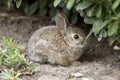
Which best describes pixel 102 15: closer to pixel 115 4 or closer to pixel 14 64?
pixel 115 4

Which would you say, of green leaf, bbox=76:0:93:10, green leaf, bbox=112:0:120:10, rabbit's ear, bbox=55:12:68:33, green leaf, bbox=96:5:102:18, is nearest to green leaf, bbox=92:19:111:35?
green leaf, bbox=96:5:102:18

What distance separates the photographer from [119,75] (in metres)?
5.48

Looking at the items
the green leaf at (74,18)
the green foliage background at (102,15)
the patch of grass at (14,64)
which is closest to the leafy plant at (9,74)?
the patch of grass at (14,64)

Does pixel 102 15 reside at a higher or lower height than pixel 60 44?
higher

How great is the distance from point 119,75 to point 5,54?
5.53ft

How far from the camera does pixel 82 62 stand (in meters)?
6.01

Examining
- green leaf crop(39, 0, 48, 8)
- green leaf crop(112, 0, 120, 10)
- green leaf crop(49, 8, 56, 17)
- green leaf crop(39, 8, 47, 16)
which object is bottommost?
green leaf crop(112, 0, 120, 10)

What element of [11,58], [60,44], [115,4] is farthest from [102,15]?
[11,58]

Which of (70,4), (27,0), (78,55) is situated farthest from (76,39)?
(27,0)

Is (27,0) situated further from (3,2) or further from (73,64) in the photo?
(73,64)

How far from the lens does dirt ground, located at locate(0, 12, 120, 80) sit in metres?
5.46

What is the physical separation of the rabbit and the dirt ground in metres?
0.13

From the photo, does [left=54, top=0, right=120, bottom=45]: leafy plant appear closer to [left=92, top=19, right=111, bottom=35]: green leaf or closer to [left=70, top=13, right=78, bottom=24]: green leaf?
[left=92, top=19, right=111, bottom=35]: green leaf

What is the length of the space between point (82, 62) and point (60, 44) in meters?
0.45
